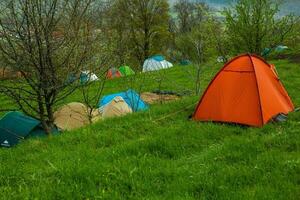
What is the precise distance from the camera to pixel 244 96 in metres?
8.59

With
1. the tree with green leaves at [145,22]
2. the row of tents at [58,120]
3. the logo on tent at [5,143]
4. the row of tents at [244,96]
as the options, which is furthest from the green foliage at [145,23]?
the row of tents at [244,96]

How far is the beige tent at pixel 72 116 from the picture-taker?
13.2 m

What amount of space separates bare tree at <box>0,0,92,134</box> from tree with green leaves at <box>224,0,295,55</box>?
27.8 ft

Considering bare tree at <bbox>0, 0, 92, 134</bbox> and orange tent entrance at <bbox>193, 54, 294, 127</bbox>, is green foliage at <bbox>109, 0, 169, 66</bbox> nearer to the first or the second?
bare tree at <bbox>0, 0, 92, 134</bbox>

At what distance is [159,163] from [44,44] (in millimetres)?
4857

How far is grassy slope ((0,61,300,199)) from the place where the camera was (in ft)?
16.6

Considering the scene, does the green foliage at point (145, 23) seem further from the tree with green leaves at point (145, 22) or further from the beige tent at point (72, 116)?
the beige tent at point (72, 116)

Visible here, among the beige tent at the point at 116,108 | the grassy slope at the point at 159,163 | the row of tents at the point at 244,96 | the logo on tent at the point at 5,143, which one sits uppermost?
the row of tents at the point at 244,96

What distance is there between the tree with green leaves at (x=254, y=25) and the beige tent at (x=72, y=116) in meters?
6.94

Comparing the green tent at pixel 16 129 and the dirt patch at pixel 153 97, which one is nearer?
the green tent at pixel 16 129

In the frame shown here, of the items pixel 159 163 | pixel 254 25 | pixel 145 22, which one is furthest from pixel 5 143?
pixel 145 22

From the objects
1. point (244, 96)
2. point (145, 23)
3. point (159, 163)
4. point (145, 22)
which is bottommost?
point (159, 163)

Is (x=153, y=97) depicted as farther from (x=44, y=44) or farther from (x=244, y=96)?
(x=244, y=96)

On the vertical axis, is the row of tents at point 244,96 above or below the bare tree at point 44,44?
below
